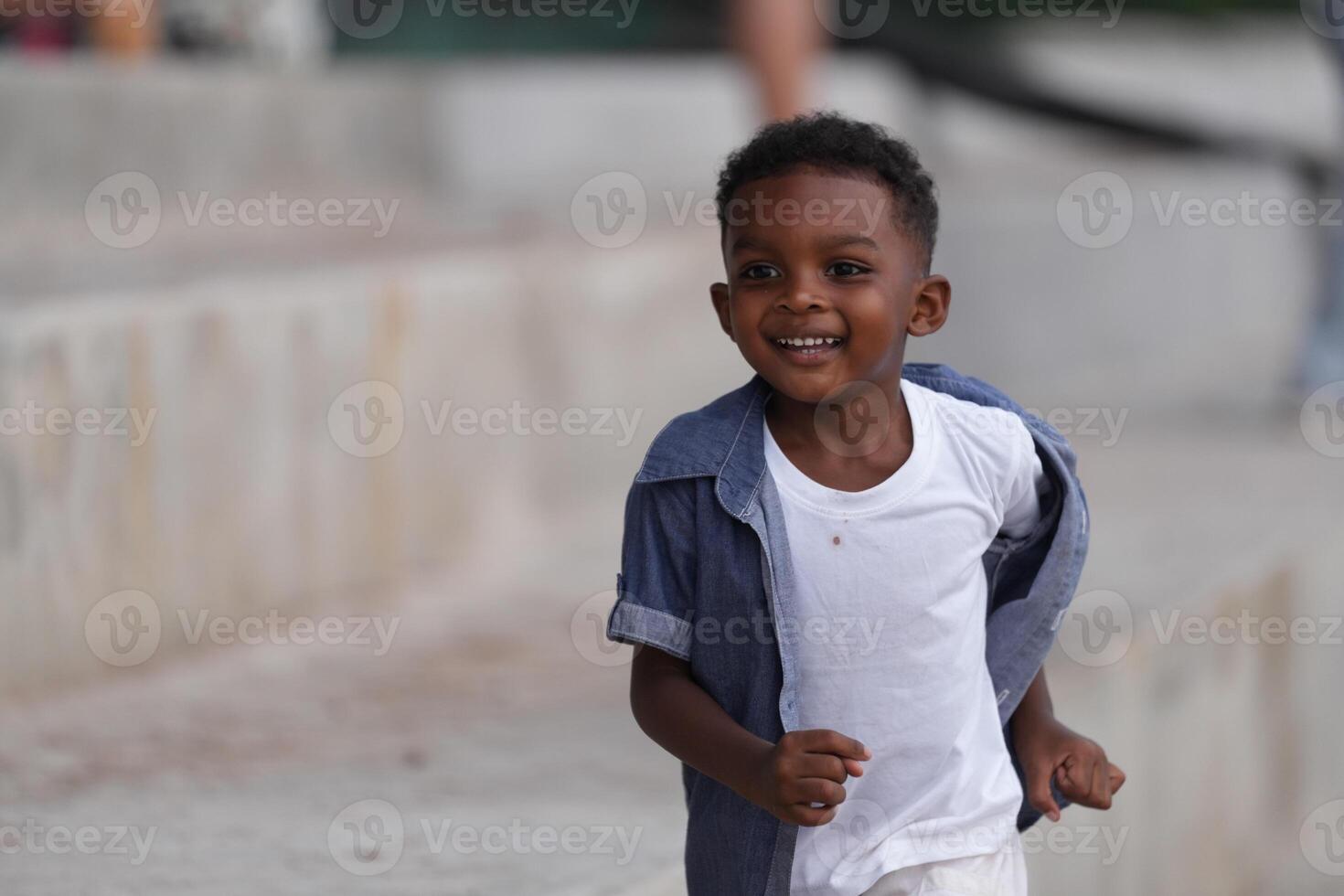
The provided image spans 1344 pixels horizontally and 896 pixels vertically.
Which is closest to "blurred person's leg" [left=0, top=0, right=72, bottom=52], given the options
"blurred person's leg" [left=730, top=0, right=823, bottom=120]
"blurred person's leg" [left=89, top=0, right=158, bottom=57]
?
"blurred person's leg" [left=89, top=0, right=158, bottom=57]

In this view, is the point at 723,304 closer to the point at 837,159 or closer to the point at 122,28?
the point at 837,159

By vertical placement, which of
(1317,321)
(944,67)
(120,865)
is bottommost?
(120,865)

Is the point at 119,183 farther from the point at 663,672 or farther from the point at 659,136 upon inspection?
the point at 663,672

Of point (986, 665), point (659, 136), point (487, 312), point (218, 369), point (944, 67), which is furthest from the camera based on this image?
point (944, 67)

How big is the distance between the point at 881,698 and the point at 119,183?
452 cm

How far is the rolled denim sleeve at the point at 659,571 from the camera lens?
1.85 meters

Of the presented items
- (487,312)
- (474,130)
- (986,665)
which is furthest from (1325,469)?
(986,665)

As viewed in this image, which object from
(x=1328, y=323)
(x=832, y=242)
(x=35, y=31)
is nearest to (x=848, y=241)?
(x=832, y=242)

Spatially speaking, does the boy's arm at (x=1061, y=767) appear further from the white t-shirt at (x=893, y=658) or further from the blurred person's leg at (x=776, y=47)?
the blurred person's leg at (x=776, y=47)

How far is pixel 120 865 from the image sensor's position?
2662mm

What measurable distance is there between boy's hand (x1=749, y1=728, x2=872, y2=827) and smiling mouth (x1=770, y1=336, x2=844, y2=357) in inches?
16.6

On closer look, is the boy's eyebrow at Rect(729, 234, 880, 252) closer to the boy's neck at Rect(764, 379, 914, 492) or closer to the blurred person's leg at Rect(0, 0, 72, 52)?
the boy's neck at Rect(764, 379, 914, 492)

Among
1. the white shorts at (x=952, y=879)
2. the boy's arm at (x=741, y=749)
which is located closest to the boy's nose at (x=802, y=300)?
the boy's arm at (x=741, y=749)

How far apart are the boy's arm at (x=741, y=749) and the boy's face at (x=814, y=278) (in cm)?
34
